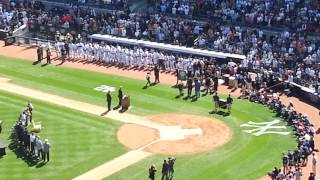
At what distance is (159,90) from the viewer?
4444cm

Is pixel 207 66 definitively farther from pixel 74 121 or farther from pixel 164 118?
pixel 74 121

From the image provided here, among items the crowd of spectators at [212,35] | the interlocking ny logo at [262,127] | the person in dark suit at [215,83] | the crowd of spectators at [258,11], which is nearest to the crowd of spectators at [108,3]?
the crowd of spectators at [212,35]

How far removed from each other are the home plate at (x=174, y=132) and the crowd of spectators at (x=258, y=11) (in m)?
17.6

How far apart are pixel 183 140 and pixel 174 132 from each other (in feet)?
4.16

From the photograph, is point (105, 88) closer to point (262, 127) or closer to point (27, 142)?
point (27, 142)

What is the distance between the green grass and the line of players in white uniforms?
10302 mm

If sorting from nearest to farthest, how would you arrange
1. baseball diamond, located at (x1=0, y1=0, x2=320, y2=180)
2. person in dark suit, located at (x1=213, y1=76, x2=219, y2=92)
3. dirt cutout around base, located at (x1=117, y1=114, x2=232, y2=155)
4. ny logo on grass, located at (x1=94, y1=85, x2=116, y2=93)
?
baseball diamond, located at (x1=0, y1=0, x2=320, y2=180), dirt cutout around base, located at (x1=117, y1=114, x2=232, y2=155), person in dark suit, located at (x1=213, y1=76, x2=219, y2=92), ny logo on grass, located at (x1=94, y1=85, x2=116, y2=93)

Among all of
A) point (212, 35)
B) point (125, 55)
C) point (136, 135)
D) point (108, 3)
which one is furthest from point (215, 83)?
point (108, 3)

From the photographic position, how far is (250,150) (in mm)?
34719

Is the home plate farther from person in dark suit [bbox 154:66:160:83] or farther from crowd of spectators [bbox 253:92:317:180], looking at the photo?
person in dark suit [bbox 154:66:160:83]

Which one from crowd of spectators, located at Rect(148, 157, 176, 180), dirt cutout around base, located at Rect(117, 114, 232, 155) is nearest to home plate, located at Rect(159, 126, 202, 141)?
dirt cutout around base, located at Rect(117, 114, 232, 155)

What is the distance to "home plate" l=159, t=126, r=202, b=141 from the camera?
36.5 meters

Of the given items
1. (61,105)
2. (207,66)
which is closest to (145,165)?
(61,105)

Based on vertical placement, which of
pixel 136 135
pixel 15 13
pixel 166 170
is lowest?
pixel 166 170
